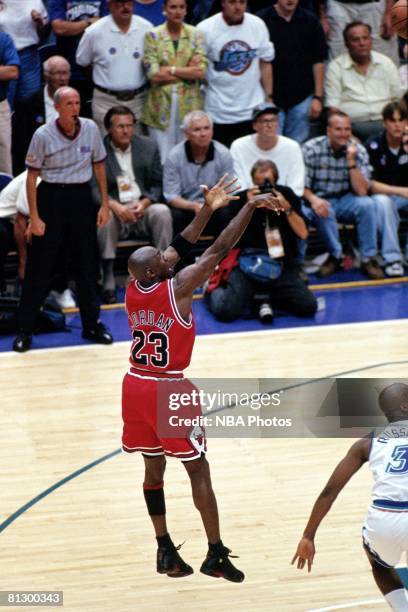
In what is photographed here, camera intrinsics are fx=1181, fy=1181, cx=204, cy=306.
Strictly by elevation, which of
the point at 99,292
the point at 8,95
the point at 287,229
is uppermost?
the point at 8,95

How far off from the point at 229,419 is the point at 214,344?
165cm

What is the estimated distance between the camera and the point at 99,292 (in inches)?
484

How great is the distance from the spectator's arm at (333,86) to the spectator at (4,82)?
143 inches

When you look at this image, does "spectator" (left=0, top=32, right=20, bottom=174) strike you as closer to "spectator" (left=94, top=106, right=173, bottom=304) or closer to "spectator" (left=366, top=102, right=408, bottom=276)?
"spectator" (left=94, top=106, right=173, bottom=304)

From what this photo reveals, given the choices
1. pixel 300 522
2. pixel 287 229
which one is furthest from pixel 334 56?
pixel 300 522

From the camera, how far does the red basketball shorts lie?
636 cm

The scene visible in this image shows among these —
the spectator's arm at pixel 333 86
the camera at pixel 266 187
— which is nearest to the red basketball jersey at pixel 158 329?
the camera at pixel 266 187

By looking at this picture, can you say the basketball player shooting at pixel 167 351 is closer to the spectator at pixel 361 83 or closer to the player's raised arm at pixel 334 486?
the player's raised arm at pixel 334 486

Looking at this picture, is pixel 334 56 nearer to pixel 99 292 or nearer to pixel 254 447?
pixel 99 292

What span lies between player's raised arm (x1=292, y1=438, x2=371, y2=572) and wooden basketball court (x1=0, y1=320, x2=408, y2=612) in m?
0.84

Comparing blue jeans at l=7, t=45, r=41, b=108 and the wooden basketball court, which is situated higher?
blue jeans at l=7, t=45, r=41, b=108

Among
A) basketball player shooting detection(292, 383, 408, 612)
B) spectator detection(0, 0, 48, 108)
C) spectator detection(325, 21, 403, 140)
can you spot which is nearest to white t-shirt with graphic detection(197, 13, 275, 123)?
spectator detection(325, 21, 403, 140)

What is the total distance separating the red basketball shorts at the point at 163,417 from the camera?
20.9ft

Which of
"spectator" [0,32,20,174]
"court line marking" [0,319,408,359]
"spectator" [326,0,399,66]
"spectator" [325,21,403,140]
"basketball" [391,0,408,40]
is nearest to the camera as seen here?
"basketball" [391,0,408,40]
